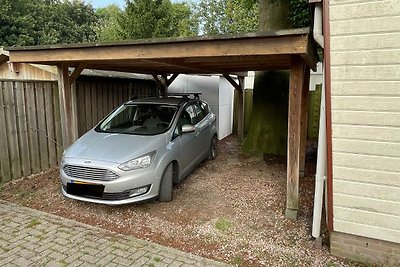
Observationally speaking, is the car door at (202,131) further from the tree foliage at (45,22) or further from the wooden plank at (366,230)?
the tree foliage at (45,22)

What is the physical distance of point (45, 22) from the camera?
22.8 meters

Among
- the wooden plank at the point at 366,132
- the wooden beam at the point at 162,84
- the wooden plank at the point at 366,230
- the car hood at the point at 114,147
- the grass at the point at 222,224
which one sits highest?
the wooden beam at the point at 162,84

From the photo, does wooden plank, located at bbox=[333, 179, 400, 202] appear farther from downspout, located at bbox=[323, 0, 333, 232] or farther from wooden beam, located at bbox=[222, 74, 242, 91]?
wooden beam, located at bbox=[222, 74, 242, 91]

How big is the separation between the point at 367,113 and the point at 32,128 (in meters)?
5.71

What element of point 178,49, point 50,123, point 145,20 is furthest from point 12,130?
point 145,20

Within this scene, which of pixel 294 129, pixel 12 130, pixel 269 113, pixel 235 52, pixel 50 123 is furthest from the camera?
pixel 269 113

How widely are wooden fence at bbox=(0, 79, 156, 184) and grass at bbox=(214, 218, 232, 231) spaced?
4.04 metres

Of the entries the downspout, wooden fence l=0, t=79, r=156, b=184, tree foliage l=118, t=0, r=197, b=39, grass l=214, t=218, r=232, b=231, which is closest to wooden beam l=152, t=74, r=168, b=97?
wooden fence l=0, t=79, r=156, b=184

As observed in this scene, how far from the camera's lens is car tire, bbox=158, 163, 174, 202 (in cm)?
432

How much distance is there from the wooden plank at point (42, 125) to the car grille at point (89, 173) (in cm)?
223

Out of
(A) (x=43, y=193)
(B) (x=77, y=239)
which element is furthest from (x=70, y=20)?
(B) (x=77, y=239)

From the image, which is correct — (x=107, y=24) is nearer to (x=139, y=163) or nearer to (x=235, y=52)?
(x=139, y=163)

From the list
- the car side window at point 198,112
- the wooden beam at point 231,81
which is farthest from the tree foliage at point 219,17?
the car side window at point 198,112

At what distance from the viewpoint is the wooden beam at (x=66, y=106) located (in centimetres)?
539
